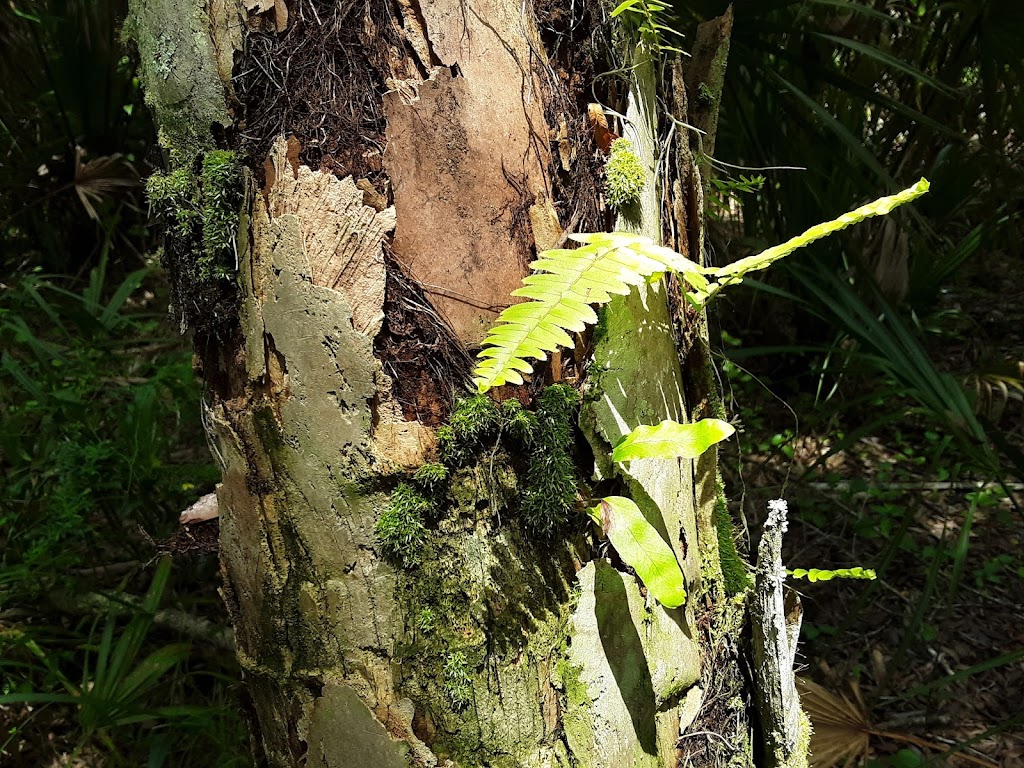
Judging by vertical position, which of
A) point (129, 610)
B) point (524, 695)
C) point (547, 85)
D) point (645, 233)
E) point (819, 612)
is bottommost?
point (819, 612)

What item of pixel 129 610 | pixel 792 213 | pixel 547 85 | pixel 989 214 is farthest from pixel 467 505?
pixel 989 214

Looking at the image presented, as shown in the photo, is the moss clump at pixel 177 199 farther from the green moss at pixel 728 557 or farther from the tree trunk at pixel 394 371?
the green moss at pixel 728 557

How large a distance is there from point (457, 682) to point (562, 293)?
1.89 feet

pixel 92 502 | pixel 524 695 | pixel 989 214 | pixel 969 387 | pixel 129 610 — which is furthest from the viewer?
pixel 989 214

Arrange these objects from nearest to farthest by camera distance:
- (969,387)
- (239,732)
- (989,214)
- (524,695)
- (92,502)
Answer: (524,695) < (239,732) < (92,502) < (969,387) < (989,214)

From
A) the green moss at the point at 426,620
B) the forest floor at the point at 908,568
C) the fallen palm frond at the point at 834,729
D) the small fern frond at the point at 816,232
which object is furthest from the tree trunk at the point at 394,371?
the forest floor at the point at 908,568

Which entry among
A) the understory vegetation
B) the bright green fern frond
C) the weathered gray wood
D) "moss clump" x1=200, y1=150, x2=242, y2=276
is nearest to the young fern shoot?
the bright green fern frond

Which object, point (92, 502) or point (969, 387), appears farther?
point (969, 387)

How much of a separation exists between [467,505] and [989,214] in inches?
146

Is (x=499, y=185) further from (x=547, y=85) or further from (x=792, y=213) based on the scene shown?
(x=792, y=213)

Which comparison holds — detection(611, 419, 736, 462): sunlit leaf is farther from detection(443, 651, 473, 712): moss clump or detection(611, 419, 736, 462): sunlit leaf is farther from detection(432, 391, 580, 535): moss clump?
detection(443, 651, 473, 712): moss clump

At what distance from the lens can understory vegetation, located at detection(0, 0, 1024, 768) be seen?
7.17 feet

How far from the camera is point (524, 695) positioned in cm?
113

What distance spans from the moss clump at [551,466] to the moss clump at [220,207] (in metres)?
0.54
